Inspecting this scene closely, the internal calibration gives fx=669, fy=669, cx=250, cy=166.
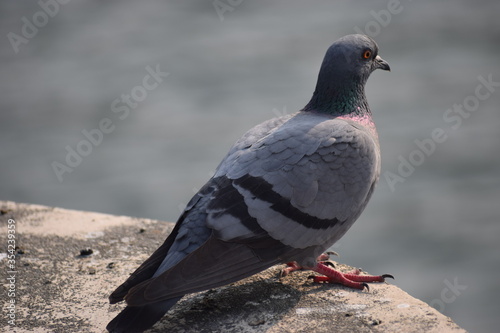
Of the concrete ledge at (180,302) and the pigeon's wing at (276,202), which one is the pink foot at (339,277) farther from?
the pigeon's wing at (276,202)

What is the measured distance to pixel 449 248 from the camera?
38.7 ft

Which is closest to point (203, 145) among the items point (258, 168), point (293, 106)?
point (293, 106)

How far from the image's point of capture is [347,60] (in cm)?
628

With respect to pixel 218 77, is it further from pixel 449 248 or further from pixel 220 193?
pixel 220 193

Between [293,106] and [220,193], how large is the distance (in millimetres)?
8169
